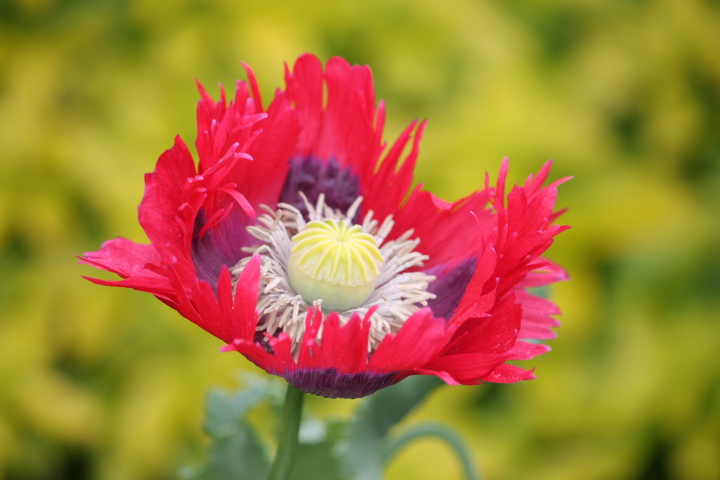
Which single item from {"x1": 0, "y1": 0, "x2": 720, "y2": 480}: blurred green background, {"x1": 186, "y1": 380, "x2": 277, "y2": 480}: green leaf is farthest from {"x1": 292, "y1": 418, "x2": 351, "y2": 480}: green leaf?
{"x1": 0, "y1": 0, "x2": 720, "y2": 480}: blurred green background

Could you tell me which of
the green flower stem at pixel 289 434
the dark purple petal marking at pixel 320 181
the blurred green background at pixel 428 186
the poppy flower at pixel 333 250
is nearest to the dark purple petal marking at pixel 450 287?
the poppy flower at pixel 333 250

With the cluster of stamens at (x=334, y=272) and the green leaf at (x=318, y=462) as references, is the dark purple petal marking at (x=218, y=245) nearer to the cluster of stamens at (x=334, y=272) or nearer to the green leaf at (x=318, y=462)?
the cluster of stamens at (x=334, y=272)

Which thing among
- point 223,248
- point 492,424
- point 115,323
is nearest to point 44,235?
point 115,323

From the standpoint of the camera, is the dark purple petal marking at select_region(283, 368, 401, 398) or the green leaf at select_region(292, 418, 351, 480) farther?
the green leaf at select_region(292, 418, 351, 480)

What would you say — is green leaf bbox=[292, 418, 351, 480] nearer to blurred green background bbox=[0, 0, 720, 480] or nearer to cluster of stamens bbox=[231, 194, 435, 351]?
cluster of stamens bbox=[231, 194, 435, 351]

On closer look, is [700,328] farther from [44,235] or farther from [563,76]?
[44,235]

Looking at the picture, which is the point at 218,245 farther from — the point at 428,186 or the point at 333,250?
the point at 428,186

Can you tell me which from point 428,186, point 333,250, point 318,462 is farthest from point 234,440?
point 428,186
